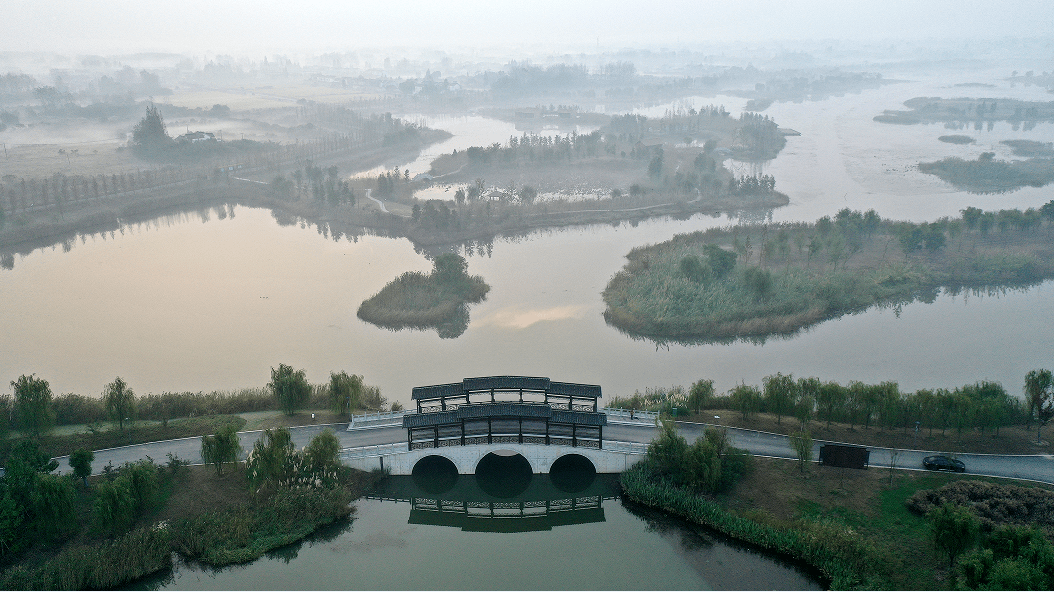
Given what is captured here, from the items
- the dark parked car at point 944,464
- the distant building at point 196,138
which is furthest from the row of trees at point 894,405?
the distant building at point 196,138

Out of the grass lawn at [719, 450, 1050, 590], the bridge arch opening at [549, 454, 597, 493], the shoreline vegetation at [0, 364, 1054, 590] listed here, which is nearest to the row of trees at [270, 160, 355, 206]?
the shoreline vegetation at [0, 364, 1054, 590]

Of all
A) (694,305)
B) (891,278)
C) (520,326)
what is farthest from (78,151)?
(891,278)

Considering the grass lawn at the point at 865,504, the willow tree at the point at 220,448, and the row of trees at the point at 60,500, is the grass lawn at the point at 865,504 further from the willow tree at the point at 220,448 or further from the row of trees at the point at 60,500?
the row of trees at the point at 60,500

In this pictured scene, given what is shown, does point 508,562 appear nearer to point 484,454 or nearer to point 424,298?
point 484,454

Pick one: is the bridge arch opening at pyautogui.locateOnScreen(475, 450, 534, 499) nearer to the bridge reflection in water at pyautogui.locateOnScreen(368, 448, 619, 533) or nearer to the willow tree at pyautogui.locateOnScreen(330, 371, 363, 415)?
the bridge reflection in water at pyautogui.locateOnScreen(368, 448, 619, 533)

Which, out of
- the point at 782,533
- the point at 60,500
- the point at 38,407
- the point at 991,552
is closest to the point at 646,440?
the point at 782,533

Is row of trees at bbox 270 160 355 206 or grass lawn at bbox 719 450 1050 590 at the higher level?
row of trees at bbox 270 160 355 206
